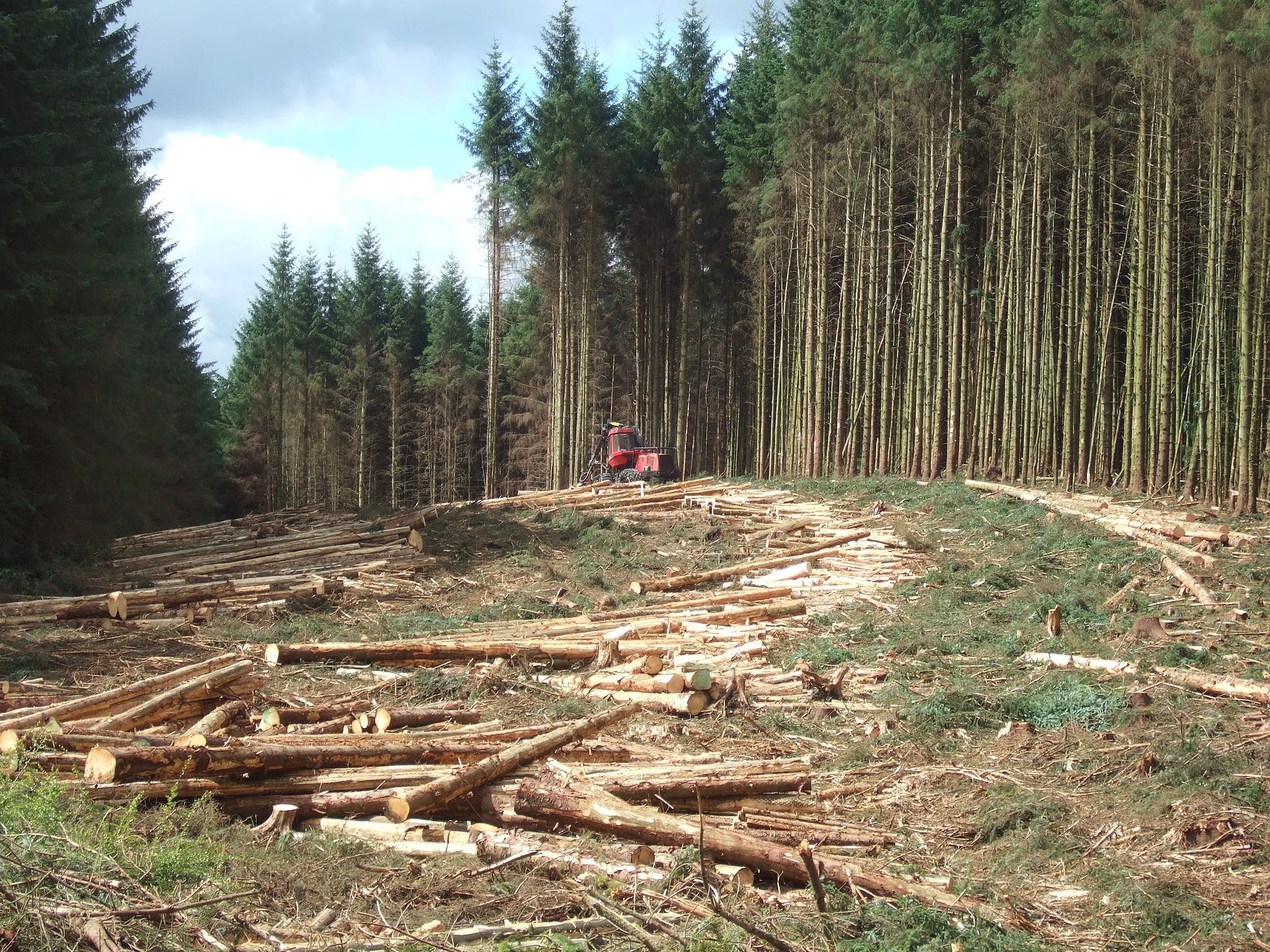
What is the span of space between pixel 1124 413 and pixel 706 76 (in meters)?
21.1

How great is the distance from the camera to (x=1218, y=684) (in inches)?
297

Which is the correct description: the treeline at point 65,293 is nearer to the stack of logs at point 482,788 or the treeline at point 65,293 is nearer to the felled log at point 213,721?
the felled log at point 213,721

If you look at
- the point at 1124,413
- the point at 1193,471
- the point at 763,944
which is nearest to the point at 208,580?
the point at 763,944

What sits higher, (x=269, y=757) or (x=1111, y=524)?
(x=1111, y=524)

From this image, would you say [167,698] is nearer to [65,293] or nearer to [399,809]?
[399,809]

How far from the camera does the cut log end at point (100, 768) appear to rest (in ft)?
18.8

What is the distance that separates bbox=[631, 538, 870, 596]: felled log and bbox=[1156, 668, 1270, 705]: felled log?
7229 mm

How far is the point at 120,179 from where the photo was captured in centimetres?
2194

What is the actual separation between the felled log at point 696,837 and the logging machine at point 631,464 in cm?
2099

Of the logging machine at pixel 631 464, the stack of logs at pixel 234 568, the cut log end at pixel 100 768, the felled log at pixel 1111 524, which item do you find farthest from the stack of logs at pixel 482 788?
the logging machine at pixel 631 464

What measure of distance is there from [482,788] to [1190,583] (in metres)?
8.29

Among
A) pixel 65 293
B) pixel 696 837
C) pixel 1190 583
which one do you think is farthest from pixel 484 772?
pixel 65 293

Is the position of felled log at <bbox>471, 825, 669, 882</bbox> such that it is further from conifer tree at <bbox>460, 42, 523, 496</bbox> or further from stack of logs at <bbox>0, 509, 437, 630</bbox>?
conifer tree at <bbox>460, 42, 523, 496</bbox>

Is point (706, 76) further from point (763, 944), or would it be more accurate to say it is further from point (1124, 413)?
point (763, 944)
